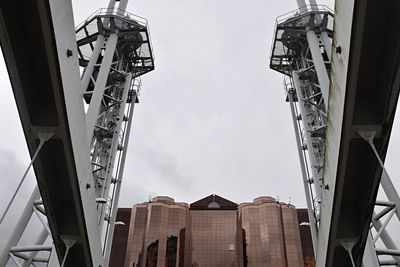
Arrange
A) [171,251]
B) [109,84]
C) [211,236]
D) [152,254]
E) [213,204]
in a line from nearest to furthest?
[109,84] < [152,254] < [171,251] < [211,236] < [213,204]

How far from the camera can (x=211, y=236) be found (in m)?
41.9

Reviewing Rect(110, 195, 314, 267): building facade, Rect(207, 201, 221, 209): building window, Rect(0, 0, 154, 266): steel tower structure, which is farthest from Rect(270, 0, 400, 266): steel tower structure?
Rect(207, 201, 221, 209): building window

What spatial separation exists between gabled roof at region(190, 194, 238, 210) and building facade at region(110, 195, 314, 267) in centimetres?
95

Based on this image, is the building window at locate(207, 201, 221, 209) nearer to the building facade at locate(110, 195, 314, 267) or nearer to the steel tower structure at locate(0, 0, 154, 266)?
the building facade at locate(110, 195, 314, 267)

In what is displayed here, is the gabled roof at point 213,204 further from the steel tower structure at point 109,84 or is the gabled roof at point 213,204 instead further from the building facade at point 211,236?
the steel tower structure at point 109,84

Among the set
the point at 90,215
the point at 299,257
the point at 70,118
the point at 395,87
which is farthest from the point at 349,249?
the point at 299,257

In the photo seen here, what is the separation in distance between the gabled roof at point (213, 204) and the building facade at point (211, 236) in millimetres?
954

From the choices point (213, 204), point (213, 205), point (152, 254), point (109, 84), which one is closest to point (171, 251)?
point (152, 254)

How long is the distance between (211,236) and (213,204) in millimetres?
5115

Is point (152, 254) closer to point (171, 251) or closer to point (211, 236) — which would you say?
point (171, 251)

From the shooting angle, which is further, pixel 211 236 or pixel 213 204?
pixel 213 204

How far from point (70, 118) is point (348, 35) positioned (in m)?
4.57

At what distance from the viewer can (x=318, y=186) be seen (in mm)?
15398

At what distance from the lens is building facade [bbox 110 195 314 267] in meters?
38.8
